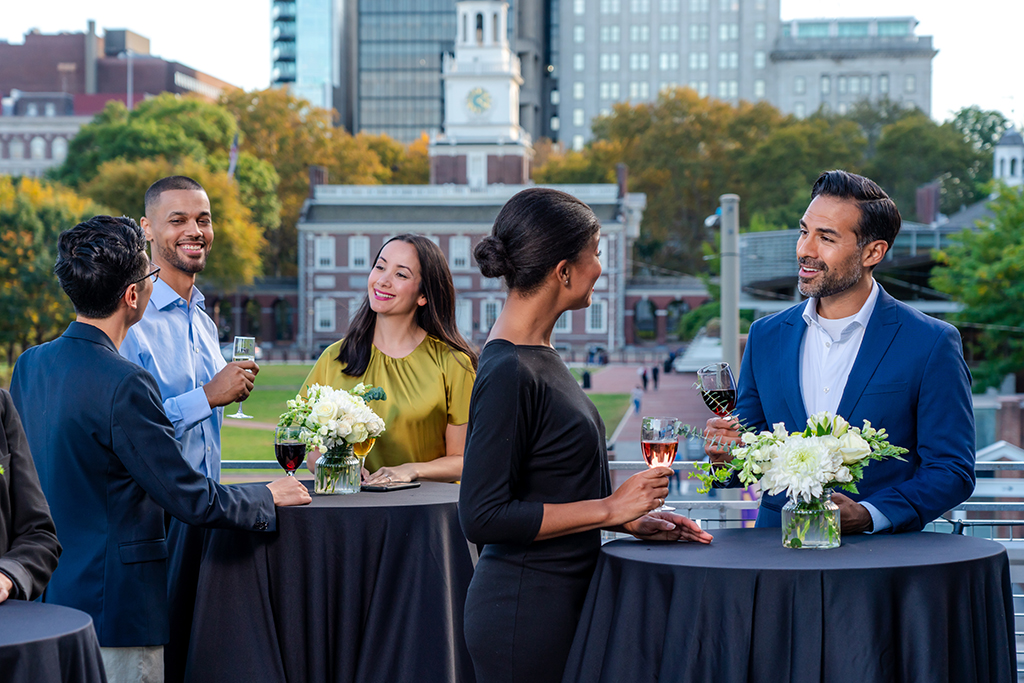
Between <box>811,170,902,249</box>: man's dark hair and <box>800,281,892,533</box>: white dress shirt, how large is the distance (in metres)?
0.17

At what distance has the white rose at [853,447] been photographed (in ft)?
9.23

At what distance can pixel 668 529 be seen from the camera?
9.57 ft

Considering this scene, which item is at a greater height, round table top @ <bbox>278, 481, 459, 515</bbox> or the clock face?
the clock face

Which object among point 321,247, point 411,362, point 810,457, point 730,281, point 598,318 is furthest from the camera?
point 321,247

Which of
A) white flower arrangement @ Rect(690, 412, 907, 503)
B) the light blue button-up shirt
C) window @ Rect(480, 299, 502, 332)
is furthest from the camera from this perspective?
window @ Rect(480, 299, 502, 332)

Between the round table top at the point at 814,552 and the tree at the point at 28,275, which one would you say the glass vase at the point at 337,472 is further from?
the tree at the point at 28,275

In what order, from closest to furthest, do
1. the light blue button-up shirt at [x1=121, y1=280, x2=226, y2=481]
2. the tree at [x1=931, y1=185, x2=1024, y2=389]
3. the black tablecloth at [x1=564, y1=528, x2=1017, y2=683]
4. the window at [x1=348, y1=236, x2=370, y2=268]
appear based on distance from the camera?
the black tablecloth at [x1=564, y1=528, x2=1017, y2=683], the light blue button-up shirt at [x1=121, y1=280, x2=226, y2=481], the tree at [x1=931, y1=185, x2=1024, y2=389], the window at [x1=348, y1=236, x2=370, y2=268]

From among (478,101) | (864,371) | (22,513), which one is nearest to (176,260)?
(22,513)

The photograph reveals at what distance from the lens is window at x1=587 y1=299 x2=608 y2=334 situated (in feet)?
184

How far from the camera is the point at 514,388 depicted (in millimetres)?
2498

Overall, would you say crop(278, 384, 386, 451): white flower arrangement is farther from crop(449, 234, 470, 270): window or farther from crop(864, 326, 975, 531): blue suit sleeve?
crop(449, 234, 470, 270): window

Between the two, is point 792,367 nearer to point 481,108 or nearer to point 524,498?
point 524,498

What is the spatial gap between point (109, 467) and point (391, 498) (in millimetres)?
1013

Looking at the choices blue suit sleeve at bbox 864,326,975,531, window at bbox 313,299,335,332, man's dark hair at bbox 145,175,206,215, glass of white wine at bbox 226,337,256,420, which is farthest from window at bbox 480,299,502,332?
blue suit sleeve at bbox 864,326,975,531
